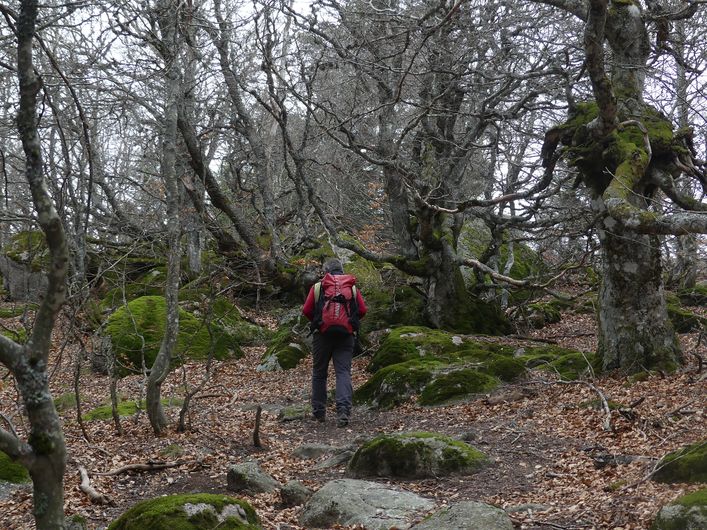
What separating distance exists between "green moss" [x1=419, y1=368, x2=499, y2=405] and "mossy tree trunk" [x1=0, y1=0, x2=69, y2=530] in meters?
6.83

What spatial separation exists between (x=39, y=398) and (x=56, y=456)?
0.87ft

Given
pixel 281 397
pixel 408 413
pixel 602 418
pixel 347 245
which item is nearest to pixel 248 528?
pixel 602 418

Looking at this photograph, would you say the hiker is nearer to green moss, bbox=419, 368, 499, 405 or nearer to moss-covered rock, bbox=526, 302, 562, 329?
green moss, bbox=419, 368, 499, 405

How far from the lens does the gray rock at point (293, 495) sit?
18.5 feet

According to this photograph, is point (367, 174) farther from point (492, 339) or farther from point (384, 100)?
point (492, 339)

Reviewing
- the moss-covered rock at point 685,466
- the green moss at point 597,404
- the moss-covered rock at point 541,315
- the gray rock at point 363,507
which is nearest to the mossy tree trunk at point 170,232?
the gray rock at point 363,507

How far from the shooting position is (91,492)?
18.4ft

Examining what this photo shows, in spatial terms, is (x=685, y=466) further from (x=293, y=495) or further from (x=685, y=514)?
(x=293, y=495)

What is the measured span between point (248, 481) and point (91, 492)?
1290mm

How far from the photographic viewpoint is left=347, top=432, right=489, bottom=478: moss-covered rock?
6109mm

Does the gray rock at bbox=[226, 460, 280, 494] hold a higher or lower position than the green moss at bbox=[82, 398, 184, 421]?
lower

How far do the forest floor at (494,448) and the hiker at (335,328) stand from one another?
13.1 inches

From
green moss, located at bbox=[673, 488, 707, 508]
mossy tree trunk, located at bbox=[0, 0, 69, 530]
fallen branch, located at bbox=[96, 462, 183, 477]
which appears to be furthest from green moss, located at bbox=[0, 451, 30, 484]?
green moss, located at bbox=[673, 488, 707, 508]

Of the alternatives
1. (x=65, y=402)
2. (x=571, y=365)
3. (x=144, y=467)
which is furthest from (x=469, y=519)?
(x=65, y=402)
